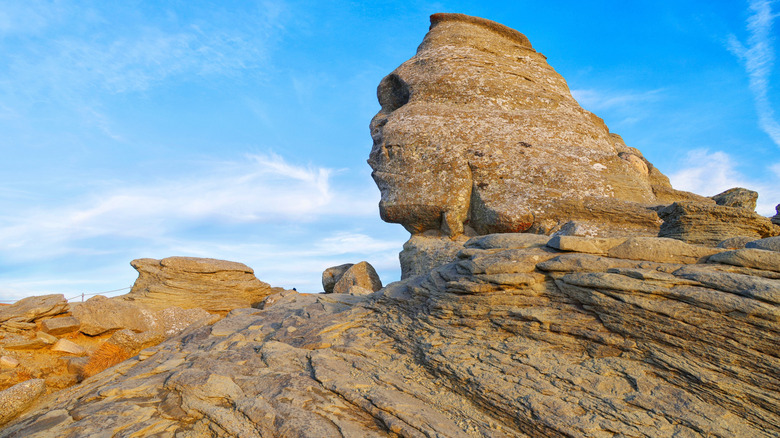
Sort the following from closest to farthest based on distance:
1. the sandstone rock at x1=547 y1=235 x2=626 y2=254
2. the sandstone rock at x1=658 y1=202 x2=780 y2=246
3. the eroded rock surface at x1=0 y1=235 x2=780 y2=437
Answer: the eroded rock surface at x1=0 y1=235 x2=780 y2=437 < the sandstone rock at x1=547 y1=235 x2=626 y2=254 < the sandstone rock at x1=658 y1=202 x2=780 y2=246

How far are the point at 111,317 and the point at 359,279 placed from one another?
10.3 meters

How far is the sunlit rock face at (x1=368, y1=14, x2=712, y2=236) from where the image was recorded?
705 inches

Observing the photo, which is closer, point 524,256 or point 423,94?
point 524,256

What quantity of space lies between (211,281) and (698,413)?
20.4 meters

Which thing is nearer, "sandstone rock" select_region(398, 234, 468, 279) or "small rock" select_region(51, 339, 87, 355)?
"small rock" select_region(51, 339, 87, 355)

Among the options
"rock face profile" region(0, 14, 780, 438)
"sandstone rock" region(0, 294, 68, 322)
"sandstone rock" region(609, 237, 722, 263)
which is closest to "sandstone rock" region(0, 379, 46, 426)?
"rock face profile" region(0, 14, 780, 438)

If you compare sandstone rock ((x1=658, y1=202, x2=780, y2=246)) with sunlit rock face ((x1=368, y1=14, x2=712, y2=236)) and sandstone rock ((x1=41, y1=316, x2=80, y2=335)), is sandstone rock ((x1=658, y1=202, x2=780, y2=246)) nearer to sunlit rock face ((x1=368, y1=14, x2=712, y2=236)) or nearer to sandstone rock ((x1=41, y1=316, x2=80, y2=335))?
sunlit rock face ((x1=368, y1=14, x2=712, y2=236))

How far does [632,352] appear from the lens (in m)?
7.64

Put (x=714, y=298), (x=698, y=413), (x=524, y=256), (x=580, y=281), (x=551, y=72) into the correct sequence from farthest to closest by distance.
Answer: (x=551, y=72) < (x=524, y=256) < (x=580, y=281) < (x=714, y=298) < (x=698, y=413)

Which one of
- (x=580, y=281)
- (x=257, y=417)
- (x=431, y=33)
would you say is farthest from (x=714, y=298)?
(x=431, y=33)

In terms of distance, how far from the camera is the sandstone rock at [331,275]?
2218cm

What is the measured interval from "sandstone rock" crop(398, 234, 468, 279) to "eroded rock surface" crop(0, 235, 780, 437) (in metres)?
7.42

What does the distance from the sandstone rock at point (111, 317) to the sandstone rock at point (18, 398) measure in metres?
7.02

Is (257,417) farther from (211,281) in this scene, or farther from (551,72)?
(551,72)
